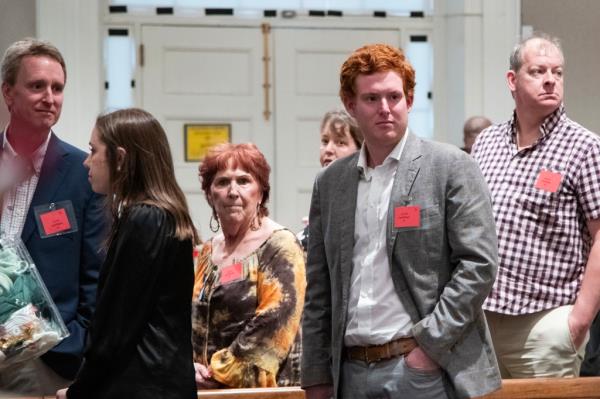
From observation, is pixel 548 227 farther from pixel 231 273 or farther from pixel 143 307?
pixel 143 307

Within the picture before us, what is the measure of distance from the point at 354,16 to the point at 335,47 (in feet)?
0.85

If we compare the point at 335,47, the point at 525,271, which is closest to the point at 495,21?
the point at 335,47

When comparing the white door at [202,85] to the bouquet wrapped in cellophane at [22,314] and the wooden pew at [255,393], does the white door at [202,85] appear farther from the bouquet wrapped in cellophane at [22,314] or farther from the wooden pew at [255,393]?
the bouquet wrapped in cellophane at [22,314]

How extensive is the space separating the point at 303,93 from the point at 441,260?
4.57 metres

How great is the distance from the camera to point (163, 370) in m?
2.61

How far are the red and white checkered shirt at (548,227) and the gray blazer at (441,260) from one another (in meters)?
0.98

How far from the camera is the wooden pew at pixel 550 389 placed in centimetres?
329

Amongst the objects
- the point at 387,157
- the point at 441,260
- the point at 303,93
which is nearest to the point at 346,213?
the point at 387,157

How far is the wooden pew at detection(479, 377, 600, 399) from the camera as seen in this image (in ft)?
10.8

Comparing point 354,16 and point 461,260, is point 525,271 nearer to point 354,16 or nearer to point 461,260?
point 461,260

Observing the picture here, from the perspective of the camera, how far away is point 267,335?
11.2 feet

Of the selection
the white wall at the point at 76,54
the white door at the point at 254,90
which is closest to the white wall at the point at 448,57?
the white wall at the point at 76,54

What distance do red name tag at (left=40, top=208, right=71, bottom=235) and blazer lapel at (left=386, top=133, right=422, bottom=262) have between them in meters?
1.38

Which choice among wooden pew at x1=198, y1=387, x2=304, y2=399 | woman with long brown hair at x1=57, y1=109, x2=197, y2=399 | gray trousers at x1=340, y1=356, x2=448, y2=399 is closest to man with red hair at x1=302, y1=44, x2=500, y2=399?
gray trousers at x1=340, y1=356, x2=448, y2=399
